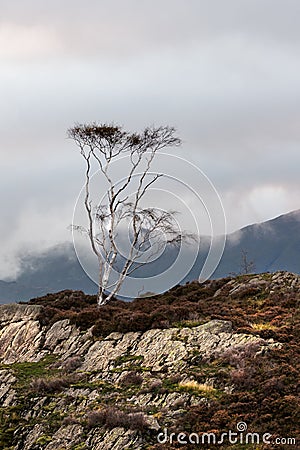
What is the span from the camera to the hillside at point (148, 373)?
18.6 m

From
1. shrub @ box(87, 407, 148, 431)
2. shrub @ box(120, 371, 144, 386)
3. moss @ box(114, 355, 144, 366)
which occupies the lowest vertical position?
shrub @ box(87, 407, 148, 431)

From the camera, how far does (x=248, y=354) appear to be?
Result: 78.2 ft

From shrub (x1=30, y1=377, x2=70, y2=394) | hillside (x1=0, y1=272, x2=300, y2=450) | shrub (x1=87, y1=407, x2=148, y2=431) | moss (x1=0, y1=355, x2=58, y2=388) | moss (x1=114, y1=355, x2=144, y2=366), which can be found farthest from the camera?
moss (x1=114, y1=355, x2=144, y2=366)

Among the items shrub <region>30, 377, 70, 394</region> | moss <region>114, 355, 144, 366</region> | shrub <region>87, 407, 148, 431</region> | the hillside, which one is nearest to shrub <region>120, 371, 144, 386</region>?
the hillside

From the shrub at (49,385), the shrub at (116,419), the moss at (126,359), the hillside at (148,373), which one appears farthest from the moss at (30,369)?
the shrub at (116,419)

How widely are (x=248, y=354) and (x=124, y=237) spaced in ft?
73.9

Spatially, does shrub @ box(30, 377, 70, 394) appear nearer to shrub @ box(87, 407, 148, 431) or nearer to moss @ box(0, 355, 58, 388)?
moss @ box(0, 355, 58, 388)

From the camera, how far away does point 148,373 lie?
2392 cm

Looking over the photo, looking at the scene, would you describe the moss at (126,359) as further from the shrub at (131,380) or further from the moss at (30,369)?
the moss at (30,369)

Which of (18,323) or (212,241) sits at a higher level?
(212,241)

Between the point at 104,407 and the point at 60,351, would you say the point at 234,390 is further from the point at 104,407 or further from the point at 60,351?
the point at 60,351

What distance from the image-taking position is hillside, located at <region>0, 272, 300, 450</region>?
18594 mm

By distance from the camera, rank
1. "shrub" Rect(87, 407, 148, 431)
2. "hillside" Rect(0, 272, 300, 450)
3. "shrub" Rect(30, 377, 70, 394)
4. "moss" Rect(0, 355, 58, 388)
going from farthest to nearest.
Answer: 1. "moss" Rect(0, 355, 58, 388)
2. "shrub" Rect(30, 377, 70, 394)
3. "hillside" Rect(0, 272, 300, 450)
4. "shrub" Rect(87, 407, 148, 431)

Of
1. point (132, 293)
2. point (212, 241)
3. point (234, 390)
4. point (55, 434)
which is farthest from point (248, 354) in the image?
point (132, 293)
